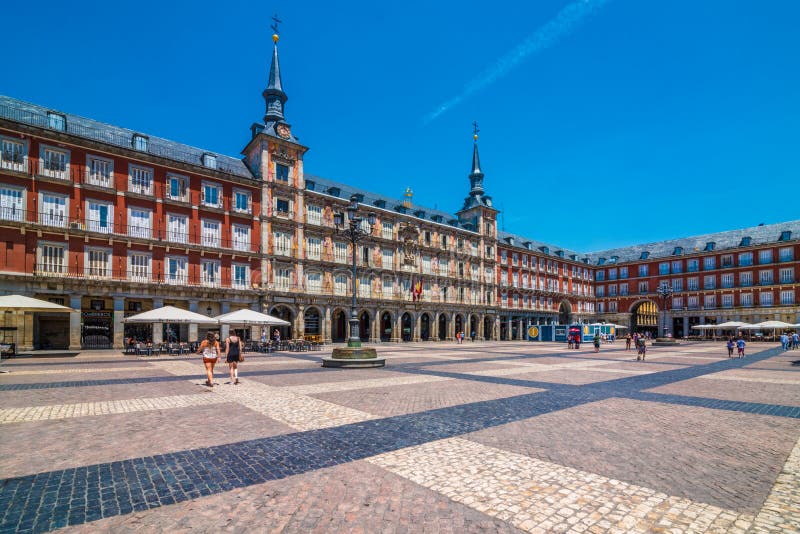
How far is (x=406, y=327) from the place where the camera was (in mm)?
46062

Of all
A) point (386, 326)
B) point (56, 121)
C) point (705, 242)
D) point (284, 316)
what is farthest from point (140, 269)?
point (705, 242)

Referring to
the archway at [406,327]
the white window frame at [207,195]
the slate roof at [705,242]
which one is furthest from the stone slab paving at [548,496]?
the slate roof at [705,242]

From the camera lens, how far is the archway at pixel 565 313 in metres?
64.8

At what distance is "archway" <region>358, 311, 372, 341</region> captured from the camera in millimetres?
41719

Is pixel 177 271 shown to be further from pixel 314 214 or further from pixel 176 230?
pixel 314 214

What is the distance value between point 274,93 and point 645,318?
6743 cm

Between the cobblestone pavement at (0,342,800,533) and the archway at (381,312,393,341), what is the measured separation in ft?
108

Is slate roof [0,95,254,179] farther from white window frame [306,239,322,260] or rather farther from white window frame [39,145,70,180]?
white window frame [306,239,322,260]

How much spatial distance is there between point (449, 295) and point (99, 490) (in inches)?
1783

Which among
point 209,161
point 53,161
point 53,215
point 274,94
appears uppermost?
point 274,94

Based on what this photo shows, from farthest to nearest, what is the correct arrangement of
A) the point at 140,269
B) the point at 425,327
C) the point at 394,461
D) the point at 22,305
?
the point at 425,327
the point at 140,269
the point at 22,305
the point at 394,461

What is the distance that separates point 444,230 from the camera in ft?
161

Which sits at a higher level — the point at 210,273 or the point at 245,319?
the point at 210,273

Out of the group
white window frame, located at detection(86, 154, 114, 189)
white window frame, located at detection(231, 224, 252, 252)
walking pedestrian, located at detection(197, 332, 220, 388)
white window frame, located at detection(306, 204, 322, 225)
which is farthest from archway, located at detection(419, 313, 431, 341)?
walking pedestrian, located at detection(197, 332, 220, 388)
